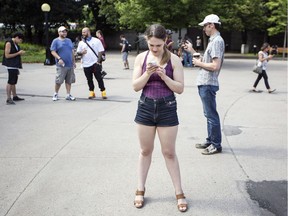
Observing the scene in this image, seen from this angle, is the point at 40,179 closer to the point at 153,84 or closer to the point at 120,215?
the point at 120,215

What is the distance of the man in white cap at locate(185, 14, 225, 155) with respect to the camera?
4.82 m

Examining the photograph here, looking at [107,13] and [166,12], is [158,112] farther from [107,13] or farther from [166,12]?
[107,13]

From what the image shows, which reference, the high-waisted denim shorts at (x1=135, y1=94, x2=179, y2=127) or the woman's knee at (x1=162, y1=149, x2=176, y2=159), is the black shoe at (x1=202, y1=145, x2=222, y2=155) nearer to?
the woman's knee at (x1=162, y1=149, x2=176, y2=159)

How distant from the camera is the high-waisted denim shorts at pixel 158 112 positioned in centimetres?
339

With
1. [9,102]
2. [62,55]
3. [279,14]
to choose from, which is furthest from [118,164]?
[279,14]

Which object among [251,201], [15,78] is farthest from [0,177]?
[15,78]

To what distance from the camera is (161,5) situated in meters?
19.8

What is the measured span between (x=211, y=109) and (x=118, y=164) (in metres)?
1.54

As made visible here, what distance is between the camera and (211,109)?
16.7 ft

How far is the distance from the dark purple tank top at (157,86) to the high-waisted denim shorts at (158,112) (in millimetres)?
43

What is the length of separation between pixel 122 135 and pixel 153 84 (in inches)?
112

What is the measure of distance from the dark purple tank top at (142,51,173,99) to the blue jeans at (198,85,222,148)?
1738mm

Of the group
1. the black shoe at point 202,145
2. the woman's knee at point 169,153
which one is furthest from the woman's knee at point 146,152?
the black shoe at point 202,145

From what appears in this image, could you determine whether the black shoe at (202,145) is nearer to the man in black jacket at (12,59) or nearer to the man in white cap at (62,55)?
the man in white cap at (62,55)
